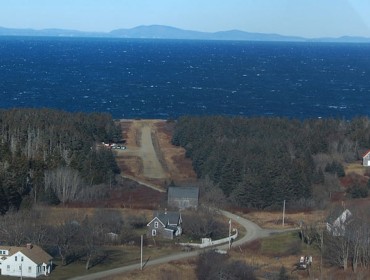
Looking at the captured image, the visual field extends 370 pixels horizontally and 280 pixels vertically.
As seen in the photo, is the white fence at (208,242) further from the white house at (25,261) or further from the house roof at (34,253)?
the white house at (25,261)

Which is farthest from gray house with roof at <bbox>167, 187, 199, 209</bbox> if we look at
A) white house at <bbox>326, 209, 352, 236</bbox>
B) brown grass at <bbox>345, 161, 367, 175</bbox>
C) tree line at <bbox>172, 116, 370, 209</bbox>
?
brown grass at <bbox>345, 161, 367, 175</bbox>

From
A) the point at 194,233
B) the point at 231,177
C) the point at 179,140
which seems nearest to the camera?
the point at 194,233

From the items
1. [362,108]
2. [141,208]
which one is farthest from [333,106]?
[141,208]

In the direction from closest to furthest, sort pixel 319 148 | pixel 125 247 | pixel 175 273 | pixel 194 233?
pixel 175 273 < pixel 125 247 < pixel 194 233 < pixel 319 148

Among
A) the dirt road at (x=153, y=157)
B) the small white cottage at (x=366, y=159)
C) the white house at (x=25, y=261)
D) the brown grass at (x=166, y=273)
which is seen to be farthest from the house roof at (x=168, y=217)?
the small white cottage at (x=366, y=159)

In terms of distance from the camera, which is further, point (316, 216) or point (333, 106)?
point (333, 106)

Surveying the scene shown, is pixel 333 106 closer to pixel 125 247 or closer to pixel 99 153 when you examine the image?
pixel 99 153

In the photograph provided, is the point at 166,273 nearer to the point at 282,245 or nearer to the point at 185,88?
the point at 282,245
